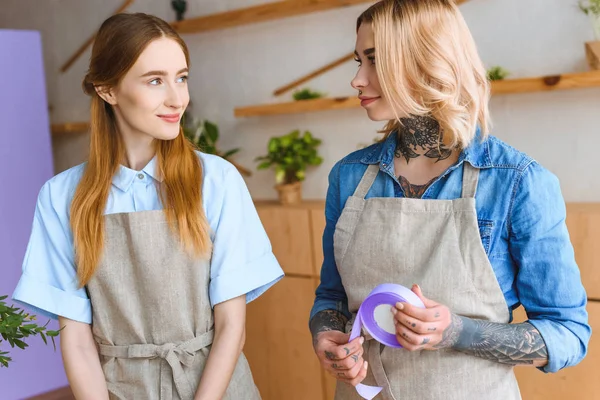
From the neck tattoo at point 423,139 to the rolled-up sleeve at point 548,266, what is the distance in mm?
183

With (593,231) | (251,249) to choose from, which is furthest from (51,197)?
(593,231)

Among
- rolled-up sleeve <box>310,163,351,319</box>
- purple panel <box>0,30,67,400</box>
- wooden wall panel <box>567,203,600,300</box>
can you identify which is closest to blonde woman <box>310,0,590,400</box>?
rolled-up sleeve <box>310,163,351,319</box>

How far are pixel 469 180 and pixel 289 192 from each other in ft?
6.38

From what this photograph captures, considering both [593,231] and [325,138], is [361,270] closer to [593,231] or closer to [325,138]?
[593,231]

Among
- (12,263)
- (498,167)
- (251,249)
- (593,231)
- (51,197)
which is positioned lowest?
(12,263)

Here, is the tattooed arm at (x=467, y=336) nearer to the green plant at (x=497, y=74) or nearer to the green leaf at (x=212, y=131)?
the green plant at (x=497, y=74)

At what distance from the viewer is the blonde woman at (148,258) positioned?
62.3 inches

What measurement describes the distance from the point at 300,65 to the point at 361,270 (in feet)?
7.01

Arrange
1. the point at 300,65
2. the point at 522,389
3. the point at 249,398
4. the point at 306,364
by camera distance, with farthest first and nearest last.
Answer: the point at 300,65 < the point at 306,364 < the point at 522,389 < the point at 249,398

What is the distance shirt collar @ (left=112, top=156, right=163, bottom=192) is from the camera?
1655mm

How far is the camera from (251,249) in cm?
164

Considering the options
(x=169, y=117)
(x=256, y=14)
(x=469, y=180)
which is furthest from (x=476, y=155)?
(x=256, y=14)

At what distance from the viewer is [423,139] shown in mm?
1485

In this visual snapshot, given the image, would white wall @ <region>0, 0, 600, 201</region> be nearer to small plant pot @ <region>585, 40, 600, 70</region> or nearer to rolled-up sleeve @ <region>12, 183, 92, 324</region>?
small plant pot @ <region>585, 40, 600, 70</region>
